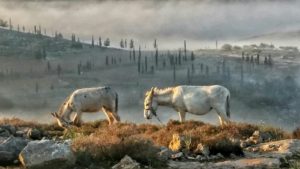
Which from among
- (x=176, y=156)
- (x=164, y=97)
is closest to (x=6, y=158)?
(x=176, y=156)

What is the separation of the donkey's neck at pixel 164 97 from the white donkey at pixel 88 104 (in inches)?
127

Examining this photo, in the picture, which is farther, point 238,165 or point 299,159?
point 299,159

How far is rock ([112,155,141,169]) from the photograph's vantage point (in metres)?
17.4

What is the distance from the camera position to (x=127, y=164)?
1756 cm

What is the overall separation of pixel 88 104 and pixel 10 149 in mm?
17648

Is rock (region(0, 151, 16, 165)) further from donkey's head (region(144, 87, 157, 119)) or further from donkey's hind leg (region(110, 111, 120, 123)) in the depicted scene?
donkey's hind leg (region(110, 111, 120, 123))

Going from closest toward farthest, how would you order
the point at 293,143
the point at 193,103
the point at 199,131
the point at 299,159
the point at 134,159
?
the point at 134,159 → the point at 299,159 → the point at 293,143 → the point at 199,131 → the point at 193,103

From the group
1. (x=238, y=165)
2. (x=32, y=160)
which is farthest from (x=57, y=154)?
(x=238, y=165)

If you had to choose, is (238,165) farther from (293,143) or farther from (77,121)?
(77,121)

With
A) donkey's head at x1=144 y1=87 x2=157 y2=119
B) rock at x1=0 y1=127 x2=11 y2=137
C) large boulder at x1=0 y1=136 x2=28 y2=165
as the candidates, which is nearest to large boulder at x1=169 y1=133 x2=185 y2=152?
large boulder at x1=0 y1=136 x2=28 y2=165

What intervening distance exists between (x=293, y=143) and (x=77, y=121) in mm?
15458

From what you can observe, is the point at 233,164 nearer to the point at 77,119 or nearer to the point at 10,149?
the point at 10,149

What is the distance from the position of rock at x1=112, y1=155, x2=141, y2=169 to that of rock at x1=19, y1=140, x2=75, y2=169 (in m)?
1.20

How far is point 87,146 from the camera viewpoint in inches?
723
